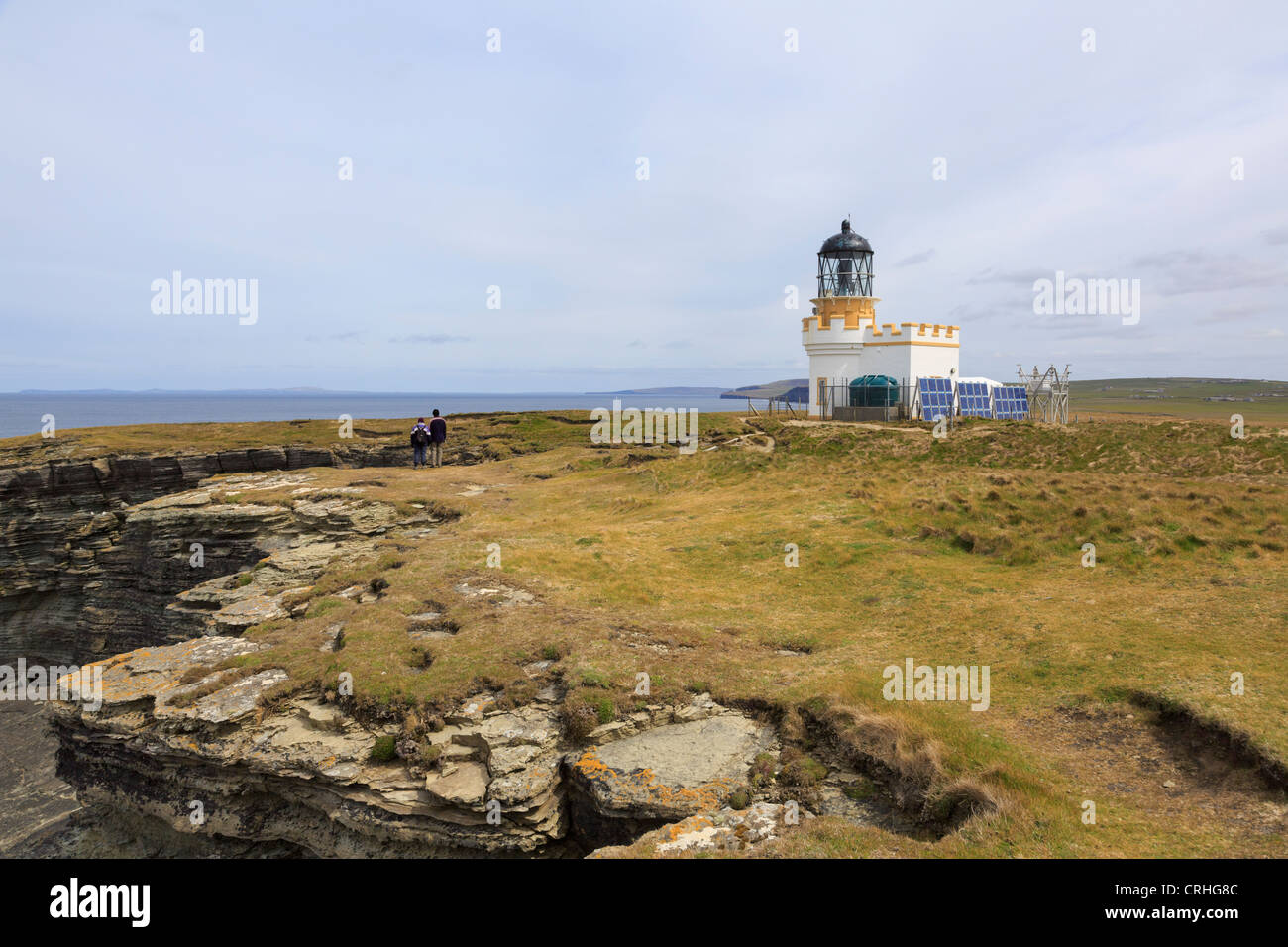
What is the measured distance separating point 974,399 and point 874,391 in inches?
266

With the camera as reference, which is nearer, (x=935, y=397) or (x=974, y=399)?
(x=935, y=397)

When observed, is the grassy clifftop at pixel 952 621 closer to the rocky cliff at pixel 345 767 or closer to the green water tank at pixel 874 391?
the rocky cliff at pixel 345 767

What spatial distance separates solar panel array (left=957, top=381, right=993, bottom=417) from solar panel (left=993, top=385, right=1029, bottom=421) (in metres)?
0.63

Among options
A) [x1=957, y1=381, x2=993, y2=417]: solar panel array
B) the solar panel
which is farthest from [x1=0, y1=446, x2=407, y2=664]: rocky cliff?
the solar panel

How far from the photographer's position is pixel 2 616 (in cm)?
4238

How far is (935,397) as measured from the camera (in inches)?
1747

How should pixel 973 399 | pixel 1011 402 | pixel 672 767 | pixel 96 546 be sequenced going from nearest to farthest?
1. pixel 672 767
2. pixel 96 546
3. pixel 973 399
4. pixel 1011 402

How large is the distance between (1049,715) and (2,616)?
5546 cm

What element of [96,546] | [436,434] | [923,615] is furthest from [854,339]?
[96,546]

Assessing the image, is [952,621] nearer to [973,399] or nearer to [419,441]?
[419,441]

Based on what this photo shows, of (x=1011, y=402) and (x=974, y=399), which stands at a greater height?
(x=974, y=399)

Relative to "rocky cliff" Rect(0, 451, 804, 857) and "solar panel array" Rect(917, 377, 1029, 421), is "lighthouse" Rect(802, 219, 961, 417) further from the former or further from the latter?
"rocky cliff" Rect(0, 451, 804, 857)
